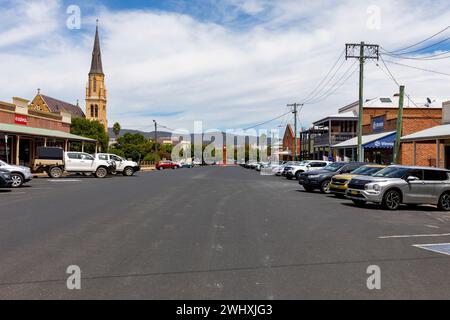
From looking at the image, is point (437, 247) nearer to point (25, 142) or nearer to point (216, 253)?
point (216, 253)

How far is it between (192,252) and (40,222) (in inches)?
203

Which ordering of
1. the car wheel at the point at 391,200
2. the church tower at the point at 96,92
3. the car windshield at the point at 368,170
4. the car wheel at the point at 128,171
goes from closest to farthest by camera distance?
the car wheel at the point at 391,200 < the car windshield at the point at 368,170 < the car wheel at the point at 128,171 < the church tower at the point at 96,92

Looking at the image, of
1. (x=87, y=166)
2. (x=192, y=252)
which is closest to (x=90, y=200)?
(x=192, y=252)

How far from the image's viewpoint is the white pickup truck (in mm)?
34906

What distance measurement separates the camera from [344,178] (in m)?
20.6

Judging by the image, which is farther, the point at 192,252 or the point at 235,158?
the point at 235,158

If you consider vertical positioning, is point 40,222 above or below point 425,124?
below

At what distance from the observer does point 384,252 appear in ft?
28.6

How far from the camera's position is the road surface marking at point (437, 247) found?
905 centimetres

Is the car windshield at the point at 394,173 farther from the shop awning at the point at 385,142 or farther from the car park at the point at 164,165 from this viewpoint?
the car park at the point at 164,165

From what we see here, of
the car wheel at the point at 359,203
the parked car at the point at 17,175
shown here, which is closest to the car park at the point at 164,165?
the parked car at the point at 17,175

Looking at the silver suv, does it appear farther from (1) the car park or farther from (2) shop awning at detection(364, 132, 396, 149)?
(1) the car park

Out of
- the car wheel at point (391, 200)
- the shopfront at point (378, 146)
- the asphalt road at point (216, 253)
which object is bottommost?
the asphalt road at point (216, 253)

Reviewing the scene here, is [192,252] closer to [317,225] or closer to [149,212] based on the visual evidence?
[317,225]
